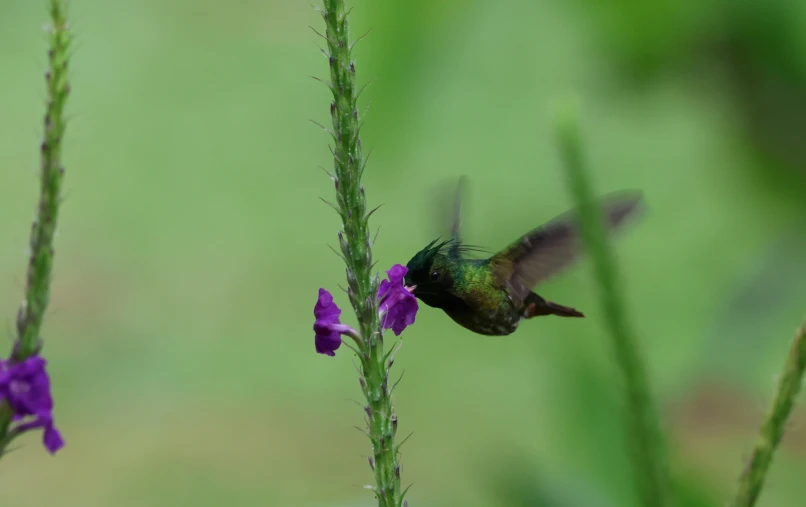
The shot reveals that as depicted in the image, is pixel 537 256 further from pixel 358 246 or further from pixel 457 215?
pixel 358 246

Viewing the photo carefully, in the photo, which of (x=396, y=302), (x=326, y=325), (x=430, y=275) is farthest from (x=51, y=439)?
(x=430, y=275)

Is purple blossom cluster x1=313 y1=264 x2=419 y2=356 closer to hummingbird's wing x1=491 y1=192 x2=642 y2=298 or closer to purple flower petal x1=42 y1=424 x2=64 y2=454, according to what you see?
purple flower petal x1=42 y1=424 x2=64 y2=454

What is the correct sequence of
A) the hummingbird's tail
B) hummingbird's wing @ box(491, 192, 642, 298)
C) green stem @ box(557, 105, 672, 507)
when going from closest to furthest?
green stem @ box(557, 105, 672, 507), hummingbird's wing @ box(491, 192, 642, 298), the hummingbird's tail

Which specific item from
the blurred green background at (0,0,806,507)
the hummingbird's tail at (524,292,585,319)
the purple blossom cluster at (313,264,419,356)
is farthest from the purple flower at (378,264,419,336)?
the hummingbird's tail at (524,292,585,319)

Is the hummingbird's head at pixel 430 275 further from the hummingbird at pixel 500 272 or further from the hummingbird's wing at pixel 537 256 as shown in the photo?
the hummingbird's wing at pixel 537 256

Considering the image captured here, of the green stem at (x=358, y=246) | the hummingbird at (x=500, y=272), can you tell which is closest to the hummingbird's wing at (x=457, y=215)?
the hummingbird at (x=500, y=272)

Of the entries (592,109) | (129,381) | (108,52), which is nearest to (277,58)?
(108,52)

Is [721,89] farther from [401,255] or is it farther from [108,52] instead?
[108,52]
